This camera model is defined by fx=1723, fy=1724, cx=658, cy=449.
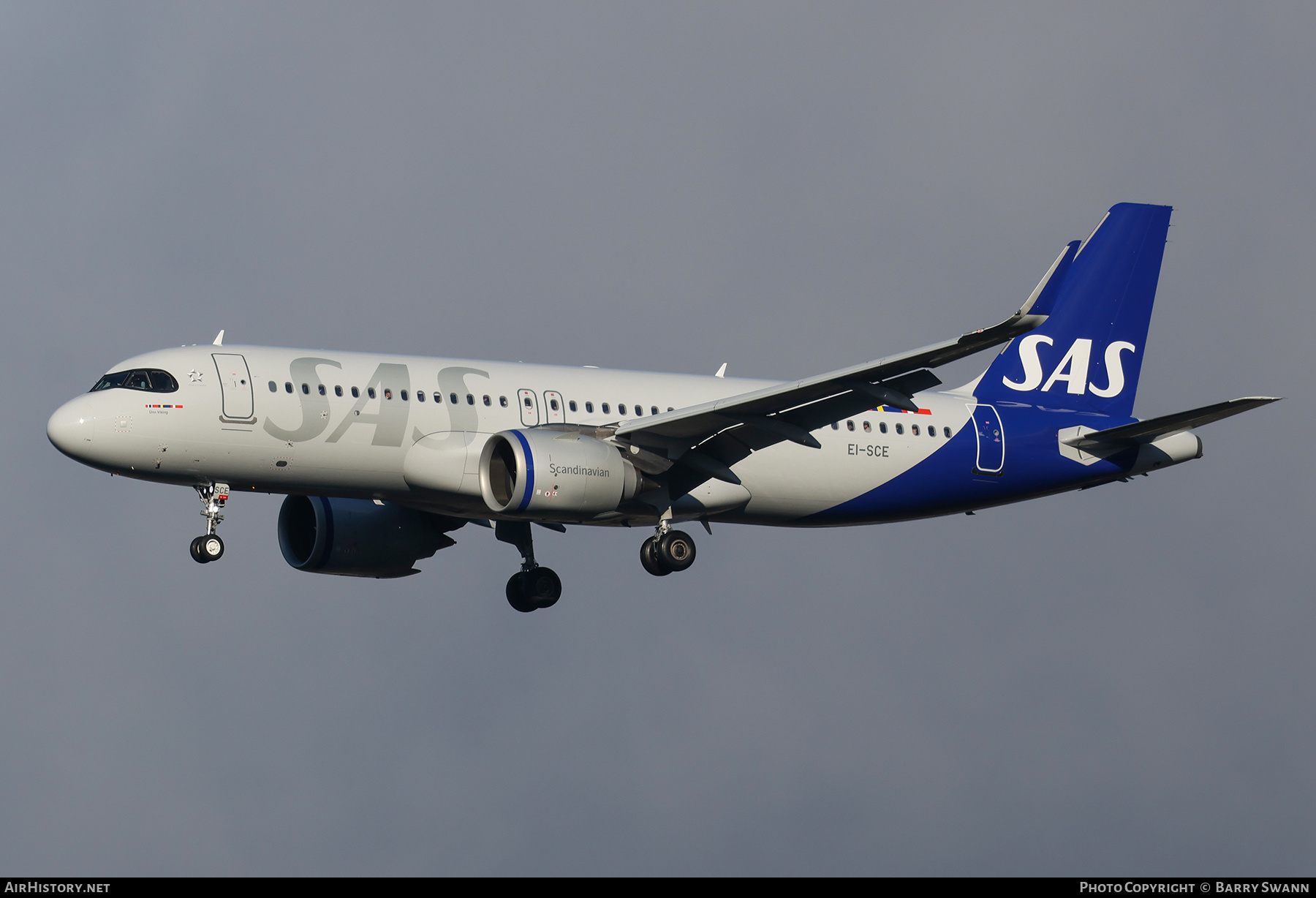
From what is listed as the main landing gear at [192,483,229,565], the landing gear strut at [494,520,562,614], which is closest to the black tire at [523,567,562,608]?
the landing gear strut at [494,520,562,614]

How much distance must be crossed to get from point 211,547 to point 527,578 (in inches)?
370

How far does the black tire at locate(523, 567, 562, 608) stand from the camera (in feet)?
140

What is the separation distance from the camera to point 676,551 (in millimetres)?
37562

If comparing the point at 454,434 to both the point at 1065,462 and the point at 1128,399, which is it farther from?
the point at 1128,399

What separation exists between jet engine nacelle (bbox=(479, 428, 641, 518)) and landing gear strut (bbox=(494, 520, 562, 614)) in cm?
584

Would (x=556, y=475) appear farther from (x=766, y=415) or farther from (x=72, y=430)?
(x=72, y=430)

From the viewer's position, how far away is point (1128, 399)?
44312mm

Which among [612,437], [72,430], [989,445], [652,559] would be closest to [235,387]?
[72,430]

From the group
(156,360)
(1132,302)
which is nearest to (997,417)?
(1132,302)

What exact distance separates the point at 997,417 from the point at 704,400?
307 inches

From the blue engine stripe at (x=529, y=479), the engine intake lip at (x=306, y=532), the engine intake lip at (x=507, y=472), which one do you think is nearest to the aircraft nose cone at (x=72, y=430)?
the engine intake lip at (x=306, y=532)

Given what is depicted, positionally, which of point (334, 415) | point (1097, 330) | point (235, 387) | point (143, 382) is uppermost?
point (1097, 330)

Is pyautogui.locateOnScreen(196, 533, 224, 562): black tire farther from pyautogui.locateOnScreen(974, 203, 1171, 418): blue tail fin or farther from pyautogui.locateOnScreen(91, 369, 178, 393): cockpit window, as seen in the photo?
pyautogui.locateOnScreen(974, 203, 1171, 418): blue tail fin

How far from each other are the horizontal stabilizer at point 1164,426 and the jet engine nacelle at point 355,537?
52.5 ft
